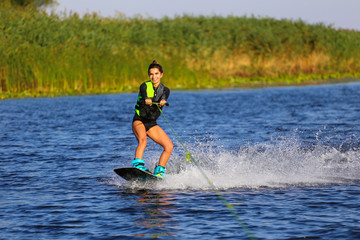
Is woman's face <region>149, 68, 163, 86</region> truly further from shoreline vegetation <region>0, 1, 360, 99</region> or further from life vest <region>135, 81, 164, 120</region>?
shoreline vegetation <region>0, 1, 360, 99</region>

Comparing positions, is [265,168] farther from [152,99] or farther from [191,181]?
[152,99]

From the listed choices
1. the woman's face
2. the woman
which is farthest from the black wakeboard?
the woman's face

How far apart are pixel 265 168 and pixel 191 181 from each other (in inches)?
58.2

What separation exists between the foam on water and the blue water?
17 millimetres

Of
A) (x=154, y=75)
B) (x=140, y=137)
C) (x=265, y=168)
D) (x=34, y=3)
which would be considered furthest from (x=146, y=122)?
(x=34, y=3)

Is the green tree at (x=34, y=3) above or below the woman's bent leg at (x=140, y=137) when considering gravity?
above

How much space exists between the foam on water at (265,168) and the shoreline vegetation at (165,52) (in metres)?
15.0

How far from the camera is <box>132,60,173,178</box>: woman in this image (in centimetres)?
893

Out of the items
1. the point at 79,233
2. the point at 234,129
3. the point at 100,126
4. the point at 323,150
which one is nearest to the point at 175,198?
the point at 79,233

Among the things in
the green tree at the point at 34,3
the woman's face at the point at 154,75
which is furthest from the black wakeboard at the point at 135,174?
the green tree at the point at 34,3

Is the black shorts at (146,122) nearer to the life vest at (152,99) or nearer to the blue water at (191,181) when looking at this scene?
the life vest at (152,99)

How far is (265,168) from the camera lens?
10156mm

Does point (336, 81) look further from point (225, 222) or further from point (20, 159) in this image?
point (225, 222)

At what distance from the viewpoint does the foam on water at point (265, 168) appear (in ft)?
30.0
